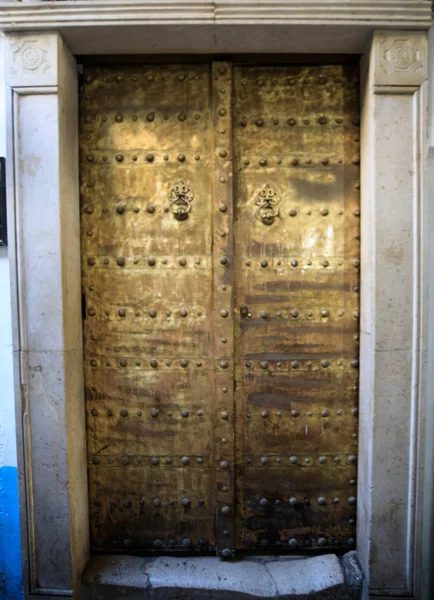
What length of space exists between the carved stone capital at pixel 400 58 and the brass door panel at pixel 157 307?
2.36ft

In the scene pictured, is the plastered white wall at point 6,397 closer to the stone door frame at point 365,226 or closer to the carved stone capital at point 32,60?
the stone door frame at point 365,226

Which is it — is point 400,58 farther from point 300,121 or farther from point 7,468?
point 7,468

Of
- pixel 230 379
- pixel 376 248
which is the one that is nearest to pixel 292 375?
pixel 230 379

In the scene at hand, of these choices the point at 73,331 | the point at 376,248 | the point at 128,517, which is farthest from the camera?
the point at 128,517

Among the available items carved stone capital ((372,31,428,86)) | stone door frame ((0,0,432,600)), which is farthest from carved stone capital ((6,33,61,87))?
carved stone capital ((372,31,428,86))

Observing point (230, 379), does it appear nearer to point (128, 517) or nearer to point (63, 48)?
point (128, 517)

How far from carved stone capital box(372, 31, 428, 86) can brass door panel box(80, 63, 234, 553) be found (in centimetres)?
72

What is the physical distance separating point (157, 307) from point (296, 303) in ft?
2.36

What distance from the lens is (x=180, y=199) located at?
184 centimetres

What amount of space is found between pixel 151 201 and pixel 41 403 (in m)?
1.12

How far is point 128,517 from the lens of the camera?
6.36ft

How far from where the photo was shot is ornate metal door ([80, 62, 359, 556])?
6.09ft

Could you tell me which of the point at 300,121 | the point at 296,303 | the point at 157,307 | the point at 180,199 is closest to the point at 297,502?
the point at 296,303

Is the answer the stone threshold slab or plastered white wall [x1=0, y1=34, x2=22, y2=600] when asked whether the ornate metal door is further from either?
plastered white wall [x1=0, y1=34, x2=22, y2=600]
